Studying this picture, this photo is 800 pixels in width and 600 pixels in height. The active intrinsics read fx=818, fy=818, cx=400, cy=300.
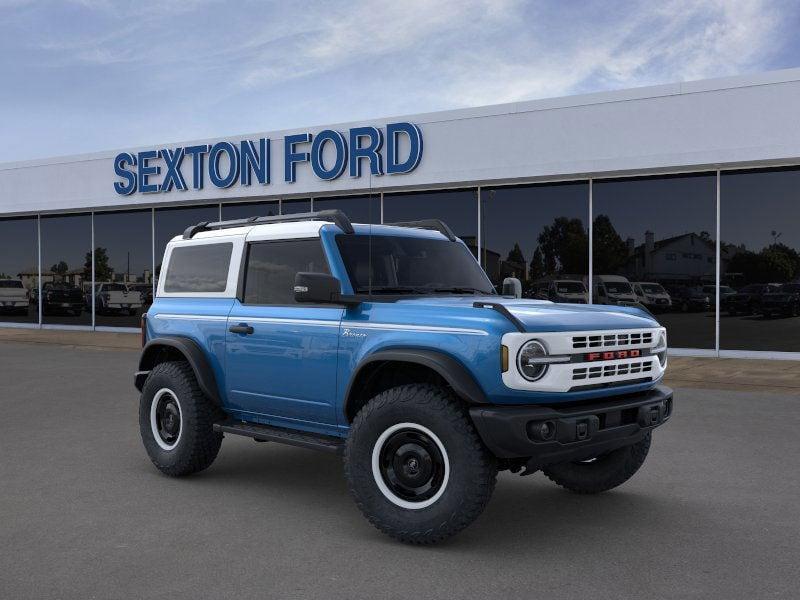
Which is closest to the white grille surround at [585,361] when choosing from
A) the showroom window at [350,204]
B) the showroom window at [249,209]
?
the showroom window at [350,204]

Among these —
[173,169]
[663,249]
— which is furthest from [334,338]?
[173,169]

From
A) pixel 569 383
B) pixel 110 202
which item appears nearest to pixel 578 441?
pixel 569 383

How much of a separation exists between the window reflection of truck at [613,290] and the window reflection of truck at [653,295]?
0.13 m

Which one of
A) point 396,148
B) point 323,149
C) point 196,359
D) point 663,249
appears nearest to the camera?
point 196,359

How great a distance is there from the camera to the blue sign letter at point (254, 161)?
64.1 feet

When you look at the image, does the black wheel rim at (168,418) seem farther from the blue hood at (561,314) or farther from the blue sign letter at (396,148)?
the blue sign letter at (396,148)

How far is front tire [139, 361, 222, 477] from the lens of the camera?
19.7 feet

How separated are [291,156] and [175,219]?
4892mm

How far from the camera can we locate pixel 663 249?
15703 mm

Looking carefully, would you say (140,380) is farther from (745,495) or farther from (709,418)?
(709,418)

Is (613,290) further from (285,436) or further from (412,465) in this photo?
(412,465)

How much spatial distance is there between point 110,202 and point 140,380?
17.3m

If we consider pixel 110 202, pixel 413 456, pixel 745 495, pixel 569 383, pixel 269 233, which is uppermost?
pixel 110 202

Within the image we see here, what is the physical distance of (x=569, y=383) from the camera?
14.8ft
